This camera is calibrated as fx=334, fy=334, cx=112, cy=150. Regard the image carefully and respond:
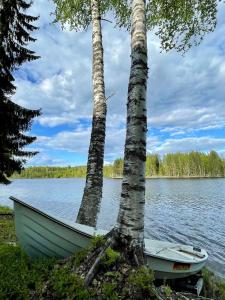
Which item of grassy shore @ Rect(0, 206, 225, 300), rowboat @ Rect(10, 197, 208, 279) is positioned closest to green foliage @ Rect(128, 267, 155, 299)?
grassy shore @ Rect(0, 206, 225, 300)

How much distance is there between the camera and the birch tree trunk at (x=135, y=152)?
5.07 meters

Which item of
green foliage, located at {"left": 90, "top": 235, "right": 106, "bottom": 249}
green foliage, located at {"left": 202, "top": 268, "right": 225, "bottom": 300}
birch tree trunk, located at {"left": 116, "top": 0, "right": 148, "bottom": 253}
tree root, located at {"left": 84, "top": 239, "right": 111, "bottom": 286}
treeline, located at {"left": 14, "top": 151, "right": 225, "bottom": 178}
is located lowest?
green foliage, located at {"left": 202, "top": 268, "right": 225, "bottom": 300}

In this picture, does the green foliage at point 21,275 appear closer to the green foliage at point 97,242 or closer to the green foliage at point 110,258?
the green foliage at point 97,242

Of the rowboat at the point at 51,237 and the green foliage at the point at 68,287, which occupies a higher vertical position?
the rowboat at the point at 51,237

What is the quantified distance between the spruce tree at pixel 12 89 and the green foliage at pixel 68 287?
35.5 ft

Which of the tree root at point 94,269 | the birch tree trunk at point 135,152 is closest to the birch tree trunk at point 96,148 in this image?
the birch tree trunk at point 135,152

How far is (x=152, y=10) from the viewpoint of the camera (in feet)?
36.3

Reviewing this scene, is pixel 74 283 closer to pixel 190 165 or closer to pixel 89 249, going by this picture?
pixel 89 249

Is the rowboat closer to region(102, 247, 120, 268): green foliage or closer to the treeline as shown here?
region(102, 247, 120, 268): green foliage

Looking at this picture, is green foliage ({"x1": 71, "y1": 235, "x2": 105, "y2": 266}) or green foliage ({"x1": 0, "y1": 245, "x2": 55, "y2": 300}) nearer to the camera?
green foliage ({"x1": 0, "y1": 245, "x2": 55, "y2": 300})

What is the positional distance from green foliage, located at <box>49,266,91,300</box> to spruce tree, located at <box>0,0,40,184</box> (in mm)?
10816

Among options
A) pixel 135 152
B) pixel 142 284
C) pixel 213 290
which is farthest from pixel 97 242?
pixel 213 290

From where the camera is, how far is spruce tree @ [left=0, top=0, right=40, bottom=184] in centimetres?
1488

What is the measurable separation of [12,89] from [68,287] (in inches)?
492
